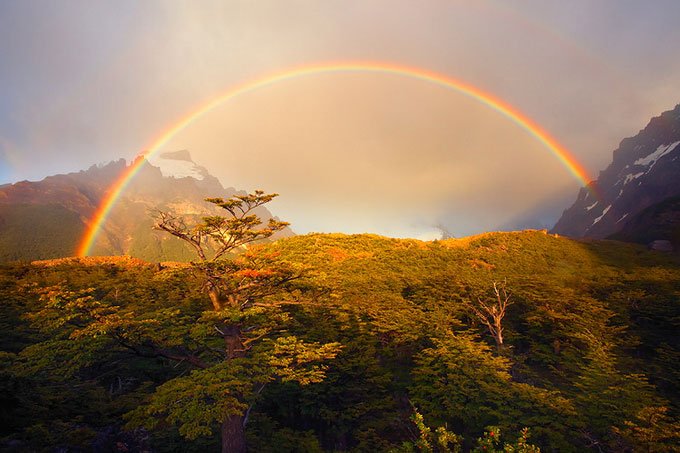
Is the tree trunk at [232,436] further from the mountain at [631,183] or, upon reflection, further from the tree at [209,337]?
the mountain at [631,183]

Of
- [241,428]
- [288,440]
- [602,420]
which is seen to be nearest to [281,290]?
[241,428]

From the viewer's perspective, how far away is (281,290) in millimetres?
16281

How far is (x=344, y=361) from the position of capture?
66.0 feet

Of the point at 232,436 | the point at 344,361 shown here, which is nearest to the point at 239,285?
the point at 232,436

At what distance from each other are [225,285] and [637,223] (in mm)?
103695

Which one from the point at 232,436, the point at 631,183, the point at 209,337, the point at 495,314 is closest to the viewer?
the point at 232,436

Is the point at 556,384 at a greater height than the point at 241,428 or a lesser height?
greater

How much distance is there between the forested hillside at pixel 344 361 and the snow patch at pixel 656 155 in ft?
486

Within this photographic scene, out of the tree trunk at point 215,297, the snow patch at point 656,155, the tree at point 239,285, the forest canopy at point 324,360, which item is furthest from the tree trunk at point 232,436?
the snow patch at point 656,155

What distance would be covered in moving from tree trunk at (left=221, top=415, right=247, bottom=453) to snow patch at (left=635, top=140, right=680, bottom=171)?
638ft

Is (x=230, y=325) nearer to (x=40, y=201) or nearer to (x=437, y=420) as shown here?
(x=437, y=420)

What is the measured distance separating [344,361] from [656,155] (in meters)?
204

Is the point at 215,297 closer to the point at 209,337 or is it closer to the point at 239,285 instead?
the point at 239,285

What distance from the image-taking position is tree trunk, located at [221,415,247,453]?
12.5 metres
